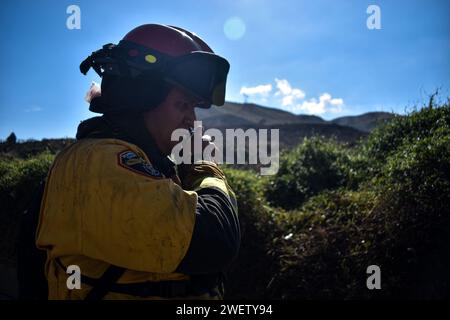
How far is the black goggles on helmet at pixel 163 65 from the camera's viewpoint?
169 cm

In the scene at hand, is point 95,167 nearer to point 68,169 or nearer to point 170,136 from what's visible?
point 68,169

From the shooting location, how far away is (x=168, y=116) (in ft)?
5.74

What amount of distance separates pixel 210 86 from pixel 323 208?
391 centimetres

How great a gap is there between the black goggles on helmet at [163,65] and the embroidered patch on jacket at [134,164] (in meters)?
0.39

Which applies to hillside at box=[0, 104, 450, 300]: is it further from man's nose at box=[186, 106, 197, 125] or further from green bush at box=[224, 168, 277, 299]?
man's nose at box=[186, 106, 197, 125]

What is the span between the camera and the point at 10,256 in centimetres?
570

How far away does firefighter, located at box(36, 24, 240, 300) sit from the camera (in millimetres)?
1360

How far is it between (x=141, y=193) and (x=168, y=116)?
1.63 feet

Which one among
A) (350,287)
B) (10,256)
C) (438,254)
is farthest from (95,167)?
(10,256)

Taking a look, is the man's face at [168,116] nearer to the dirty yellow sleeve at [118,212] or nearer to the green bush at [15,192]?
the dirty yellow sleeve at [118,212]

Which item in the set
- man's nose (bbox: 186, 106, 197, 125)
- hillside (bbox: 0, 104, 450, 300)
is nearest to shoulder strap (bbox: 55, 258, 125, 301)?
man's nose (bbox: 186, 106, 197, 125)

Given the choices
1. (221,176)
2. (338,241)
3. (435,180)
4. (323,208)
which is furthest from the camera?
(323,208)

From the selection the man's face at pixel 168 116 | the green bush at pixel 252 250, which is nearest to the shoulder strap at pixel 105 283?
the man's face at pixel 168 116

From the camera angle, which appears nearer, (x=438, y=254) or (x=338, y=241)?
(x=438, y=254)
